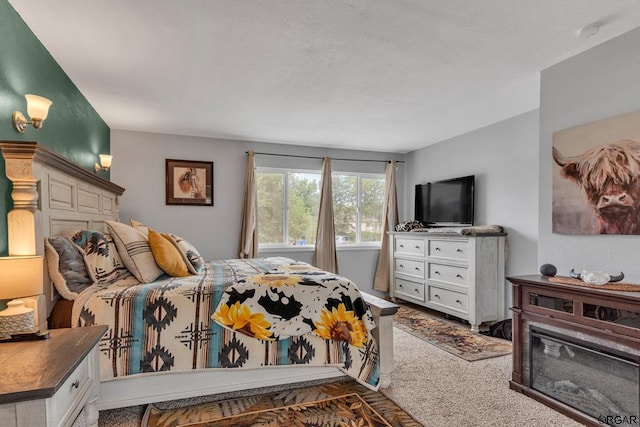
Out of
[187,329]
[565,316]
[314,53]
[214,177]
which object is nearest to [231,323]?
[187,329]

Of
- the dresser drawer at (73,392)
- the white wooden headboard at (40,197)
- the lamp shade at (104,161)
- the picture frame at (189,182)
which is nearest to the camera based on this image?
the dresser drawer at (73,392)

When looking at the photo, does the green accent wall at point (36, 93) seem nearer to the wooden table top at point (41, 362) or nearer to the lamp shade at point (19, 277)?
the lamp shade at point (19, 277)

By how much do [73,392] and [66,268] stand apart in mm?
999

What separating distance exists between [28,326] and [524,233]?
4.28 metres

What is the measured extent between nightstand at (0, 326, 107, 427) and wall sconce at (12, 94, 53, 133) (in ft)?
4.27

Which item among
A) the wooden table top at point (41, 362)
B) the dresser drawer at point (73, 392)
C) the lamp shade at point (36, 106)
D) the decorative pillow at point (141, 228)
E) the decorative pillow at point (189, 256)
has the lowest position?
the dresser drawer at point (73, 392)

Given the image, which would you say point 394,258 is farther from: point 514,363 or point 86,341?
point 86,341

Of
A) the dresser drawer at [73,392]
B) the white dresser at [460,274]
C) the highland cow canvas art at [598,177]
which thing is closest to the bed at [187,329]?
the dresser drawer at [73,392]

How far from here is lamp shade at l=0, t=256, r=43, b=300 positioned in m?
1.53

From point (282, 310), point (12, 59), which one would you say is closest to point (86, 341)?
point (282, 310)

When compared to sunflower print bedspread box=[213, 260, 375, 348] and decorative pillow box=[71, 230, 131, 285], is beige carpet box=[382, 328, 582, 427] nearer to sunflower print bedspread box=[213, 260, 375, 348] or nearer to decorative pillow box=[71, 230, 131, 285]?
sunflower print bedspread box=[213, 260, 375, 348]

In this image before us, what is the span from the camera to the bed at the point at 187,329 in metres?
1.96

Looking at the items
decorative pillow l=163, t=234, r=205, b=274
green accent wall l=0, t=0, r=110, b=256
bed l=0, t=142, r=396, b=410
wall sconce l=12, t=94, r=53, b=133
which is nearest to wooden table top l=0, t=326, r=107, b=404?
bed l=0, t=142, r=396, b=410

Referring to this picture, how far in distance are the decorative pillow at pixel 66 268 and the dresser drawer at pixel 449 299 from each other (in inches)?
144
